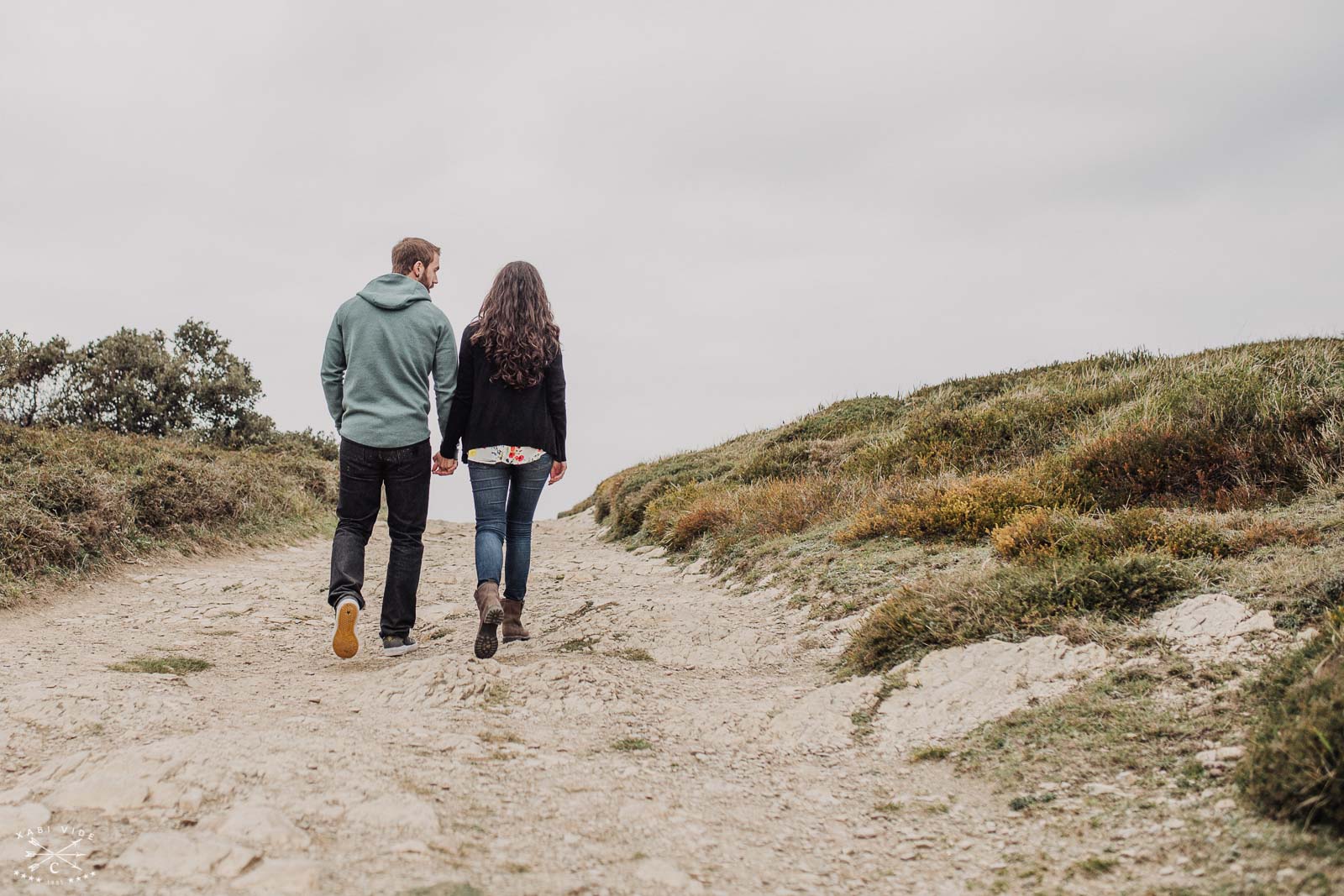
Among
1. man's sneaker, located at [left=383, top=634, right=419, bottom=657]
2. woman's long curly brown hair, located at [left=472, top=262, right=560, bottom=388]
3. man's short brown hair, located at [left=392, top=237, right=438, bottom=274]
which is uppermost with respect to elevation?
man's short brown hair, located at [left=392, top=237, right=438, bottom=274]

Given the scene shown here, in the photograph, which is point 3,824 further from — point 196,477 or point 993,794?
point 196,477

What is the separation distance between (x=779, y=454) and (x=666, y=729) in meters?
9.21

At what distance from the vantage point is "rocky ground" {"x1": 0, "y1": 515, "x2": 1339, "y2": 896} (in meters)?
2.62

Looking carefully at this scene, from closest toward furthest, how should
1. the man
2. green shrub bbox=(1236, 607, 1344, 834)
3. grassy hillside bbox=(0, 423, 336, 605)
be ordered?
green shrub bbox=(1236, 607, 1344, 834) → the man → grassy hillside bbox=(0, 423, 336, 605)

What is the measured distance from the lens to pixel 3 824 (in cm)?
288

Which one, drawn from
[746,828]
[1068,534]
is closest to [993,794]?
[746,828]

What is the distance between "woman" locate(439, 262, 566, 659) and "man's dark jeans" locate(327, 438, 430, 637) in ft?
0.85

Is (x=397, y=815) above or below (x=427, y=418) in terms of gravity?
below

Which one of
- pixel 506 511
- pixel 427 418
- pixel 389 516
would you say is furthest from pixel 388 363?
pixel 506 511

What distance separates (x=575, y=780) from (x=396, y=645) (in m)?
2.95

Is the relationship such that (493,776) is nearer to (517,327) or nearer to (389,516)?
(389,516)

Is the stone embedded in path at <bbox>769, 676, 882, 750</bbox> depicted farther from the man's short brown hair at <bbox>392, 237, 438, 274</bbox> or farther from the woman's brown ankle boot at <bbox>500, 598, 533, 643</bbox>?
the man's short brown hair at <bbox>392, 237, 438, 274</bbox>

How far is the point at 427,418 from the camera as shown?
602cm

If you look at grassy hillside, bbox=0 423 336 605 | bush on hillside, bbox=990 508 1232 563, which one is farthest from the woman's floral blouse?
grassy hillside, bbox=0 423 336 605
